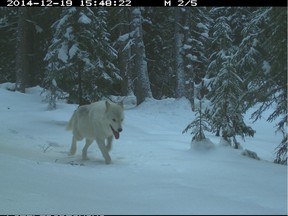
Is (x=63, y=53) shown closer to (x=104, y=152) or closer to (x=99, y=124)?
(x=99, y=124)

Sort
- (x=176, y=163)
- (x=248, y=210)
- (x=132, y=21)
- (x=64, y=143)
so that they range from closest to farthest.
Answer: (x=248, y=210) → (x=176, y=163) → (x=64, y=143) → (x=132, y=21)

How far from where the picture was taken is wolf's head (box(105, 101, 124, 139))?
8945 millimetres

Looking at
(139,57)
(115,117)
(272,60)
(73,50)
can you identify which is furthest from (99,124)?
(139,57)

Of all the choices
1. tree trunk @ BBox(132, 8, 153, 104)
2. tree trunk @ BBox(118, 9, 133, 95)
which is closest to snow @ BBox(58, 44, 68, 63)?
tree trunk @ BBox(132, 8, 153, 104)

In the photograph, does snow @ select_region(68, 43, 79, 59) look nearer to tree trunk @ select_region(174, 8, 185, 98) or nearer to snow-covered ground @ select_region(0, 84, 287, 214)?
snow-covered ground @ select_region(0, 84, 287, 214)

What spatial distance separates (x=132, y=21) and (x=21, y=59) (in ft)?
27.2

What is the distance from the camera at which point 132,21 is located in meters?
24.3

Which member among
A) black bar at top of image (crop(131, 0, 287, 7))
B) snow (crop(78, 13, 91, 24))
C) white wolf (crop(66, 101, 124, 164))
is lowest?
white wolf (crop(66, 101, 124, 164))

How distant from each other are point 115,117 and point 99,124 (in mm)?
672

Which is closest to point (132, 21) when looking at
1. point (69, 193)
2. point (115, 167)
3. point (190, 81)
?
point (190, 81)

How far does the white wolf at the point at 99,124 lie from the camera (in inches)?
354

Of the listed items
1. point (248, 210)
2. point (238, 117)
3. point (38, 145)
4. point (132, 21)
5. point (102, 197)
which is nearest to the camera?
point (248, 210)

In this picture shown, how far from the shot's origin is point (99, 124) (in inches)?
373

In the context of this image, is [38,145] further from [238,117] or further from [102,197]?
[102,197]
